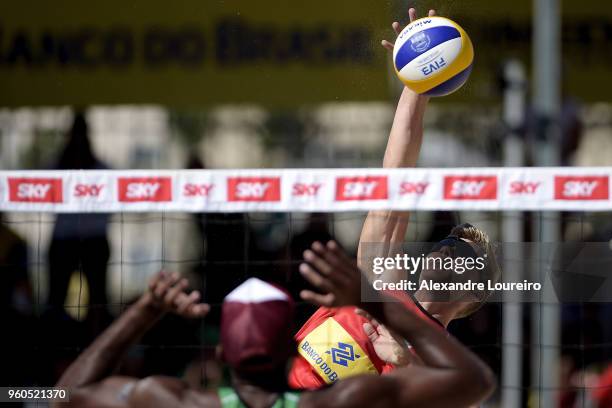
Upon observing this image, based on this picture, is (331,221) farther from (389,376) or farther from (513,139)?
(389,376)

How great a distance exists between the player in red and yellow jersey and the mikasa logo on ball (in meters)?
0.19

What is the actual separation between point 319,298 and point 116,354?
2.08 feet

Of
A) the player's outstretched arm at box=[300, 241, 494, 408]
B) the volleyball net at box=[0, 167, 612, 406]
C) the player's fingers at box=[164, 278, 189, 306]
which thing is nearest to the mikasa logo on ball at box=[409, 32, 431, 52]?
the volleyball net at box=[0, 167, 612, 406]

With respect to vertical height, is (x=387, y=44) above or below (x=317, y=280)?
above

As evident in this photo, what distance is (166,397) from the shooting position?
2.87 metres

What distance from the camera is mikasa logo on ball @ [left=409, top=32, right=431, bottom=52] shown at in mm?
4293

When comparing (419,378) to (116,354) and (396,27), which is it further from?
(396,27)

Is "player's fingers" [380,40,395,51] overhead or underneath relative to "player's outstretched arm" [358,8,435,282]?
overhead

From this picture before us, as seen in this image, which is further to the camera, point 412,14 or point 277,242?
point 277,242

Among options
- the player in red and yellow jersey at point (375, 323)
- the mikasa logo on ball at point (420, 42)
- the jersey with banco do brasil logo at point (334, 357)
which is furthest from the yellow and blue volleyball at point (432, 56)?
the jersey with banco do brasil logo at point (334, 357)

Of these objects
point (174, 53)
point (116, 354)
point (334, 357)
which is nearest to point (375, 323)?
point (334, 357)

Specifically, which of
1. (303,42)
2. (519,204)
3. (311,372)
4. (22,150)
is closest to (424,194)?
(519,204)

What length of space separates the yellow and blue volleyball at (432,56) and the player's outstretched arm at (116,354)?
1.83m

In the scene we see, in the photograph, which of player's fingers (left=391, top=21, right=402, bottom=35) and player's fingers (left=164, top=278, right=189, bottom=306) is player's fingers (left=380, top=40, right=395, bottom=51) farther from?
player's fingers (left=164, top=278, right=189, bottom=306)
